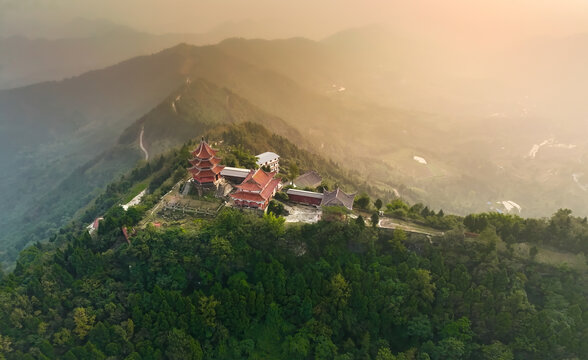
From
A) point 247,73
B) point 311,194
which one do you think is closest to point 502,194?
point 311,194

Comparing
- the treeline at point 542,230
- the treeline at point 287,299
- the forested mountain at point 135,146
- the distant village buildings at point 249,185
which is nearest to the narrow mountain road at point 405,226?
the treeline at point 287,299

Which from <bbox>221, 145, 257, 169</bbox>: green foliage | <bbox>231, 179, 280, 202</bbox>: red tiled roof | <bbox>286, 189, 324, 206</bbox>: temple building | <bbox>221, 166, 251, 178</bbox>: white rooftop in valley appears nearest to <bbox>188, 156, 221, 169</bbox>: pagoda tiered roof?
<bbox>221, 166, 251, 178</bbox>: white rooftop in valley

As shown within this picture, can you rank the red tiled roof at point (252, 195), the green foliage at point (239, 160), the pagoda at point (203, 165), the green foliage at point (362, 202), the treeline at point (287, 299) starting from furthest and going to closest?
the green foliage at point (239, 160) < the green foliage at point (362, 202) < the pagoda at point (203, 165) < the red tiled roof at point (252, 195) < the treeline at point (287, 299)

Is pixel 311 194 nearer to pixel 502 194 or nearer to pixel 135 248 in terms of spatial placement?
pixel 135 248

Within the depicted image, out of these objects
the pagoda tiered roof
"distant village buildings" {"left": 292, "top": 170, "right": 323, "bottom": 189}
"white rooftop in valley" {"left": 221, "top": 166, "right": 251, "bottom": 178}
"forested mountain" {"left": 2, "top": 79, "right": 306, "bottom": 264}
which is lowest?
"forested mountain" {"left": 2, "top": 79, "right": 306, "bottom": 264}

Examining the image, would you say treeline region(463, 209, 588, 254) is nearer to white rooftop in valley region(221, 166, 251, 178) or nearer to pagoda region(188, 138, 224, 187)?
white rooftop in valley region(221, 166, 251, 178)

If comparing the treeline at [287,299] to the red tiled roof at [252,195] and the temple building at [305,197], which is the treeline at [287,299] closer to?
the red tiled roof at [252,195]
